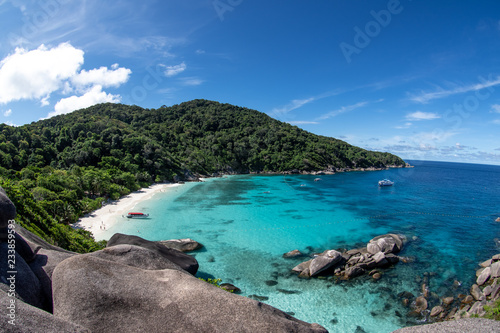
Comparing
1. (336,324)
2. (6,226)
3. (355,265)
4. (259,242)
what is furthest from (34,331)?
(259,242)

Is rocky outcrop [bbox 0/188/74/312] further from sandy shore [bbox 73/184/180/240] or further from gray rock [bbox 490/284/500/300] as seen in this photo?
gray rock [bbox 490/284/500/300]

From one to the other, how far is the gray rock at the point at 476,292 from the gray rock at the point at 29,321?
25.0 meters

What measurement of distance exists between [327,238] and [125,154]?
220 feet

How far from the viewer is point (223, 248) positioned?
90.2 ft

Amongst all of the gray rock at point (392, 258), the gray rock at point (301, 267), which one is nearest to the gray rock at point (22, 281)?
the gray rock at point (301, 267)

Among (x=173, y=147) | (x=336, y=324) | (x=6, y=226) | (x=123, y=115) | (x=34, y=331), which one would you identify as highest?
(x=123, y=115)

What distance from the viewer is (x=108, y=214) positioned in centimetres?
3828

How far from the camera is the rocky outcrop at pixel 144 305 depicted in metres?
6.25

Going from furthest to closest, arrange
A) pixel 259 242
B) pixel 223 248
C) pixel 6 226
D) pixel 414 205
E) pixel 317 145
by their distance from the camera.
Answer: pixel 317 145, pixel 414 205, pixel 259 242, pixel 223 248, pixel 6 226

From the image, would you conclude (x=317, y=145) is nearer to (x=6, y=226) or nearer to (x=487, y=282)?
(x=487, y=282)

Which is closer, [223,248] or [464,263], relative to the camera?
[464,263]

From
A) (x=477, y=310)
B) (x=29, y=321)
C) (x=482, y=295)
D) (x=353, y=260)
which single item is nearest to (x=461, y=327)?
(x=477, y=310)

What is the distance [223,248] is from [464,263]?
83.2 feet

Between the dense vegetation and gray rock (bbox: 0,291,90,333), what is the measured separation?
15.4 metres
